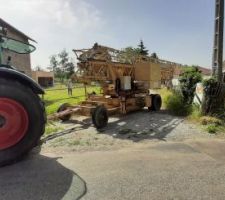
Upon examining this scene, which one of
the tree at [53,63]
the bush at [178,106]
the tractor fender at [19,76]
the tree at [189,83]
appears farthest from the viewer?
the tree at [53,63]

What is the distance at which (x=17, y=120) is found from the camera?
439 cm

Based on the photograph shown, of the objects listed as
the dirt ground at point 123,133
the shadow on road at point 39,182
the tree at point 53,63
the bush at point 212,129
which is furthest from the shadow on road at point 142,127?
the tree at point 53,63

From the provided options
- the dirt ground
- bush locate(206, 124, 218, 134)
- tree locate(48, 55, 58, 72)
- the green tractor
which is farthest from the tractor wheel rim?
tree locate(48, 55, 58, 72)

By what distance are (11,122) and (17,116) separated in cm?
13

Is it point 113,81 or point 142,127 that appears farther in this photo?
point 113,81

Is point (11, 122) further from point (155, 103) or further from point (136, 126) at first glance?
point (155, 103)

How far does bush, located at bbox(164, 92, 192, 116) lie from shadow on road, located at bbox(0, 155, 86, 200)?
5.88 metres

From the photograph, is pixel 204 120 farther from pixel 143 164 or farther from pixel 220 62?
pixel 143 164

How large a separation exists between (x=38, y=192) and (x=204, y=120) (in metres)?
5.55

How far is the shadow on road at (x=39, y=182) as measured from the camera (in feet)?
10.9

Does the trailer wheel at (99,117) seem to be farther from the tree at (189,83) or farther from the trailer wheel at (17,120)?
the tree at (189,83)

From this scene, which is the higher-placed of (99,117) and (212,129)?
(99,117)

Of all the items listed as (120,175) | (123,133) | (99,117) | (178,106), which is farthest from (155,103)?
(120,175)

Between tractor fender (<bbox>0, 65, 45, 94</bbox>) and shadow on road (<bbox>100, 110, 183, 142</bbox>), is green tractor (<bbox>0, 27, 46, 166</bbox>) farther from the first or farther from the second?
shadow on road (<bbox>100, 110, 183, 142</bbox>)
